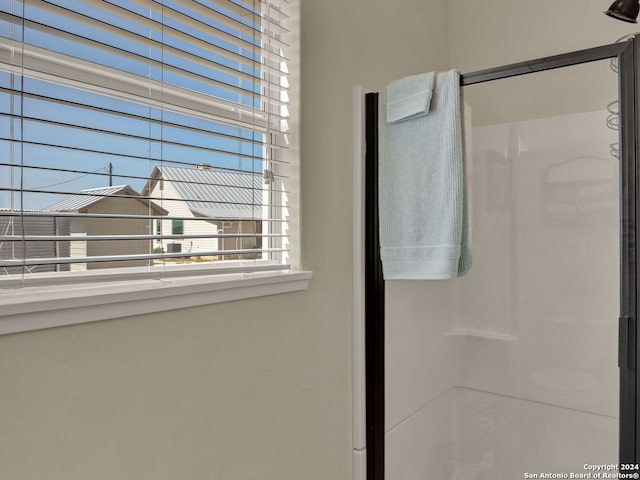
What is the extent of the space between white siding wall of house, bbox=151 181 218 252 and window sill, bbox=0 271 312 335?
8 cm

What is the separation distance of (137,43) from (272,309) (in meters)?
0.69

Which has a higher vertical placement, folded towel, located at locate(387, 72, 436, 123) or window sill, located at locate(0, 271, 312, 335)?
folded towel, located at locate(387, 72, 436, 123)

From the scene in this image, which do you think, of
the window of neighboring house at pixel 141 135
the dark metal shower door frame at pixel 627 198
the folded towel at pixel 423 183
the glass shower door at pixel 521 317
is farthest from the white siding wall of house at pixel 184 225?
the dark metal shower door frame at pixel 627 198

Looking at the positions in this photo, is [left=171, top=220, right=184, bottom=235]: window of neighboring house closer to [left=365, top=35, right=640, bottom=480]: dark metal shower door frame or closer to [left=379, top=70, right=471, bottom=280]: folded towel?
[left=379, top=70, right=471, bottom=280]: folded towel

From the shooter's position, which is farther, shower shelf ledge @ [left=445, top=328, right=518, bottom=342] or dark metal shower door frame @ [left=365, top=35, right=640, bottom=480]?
shower shelf ledge @ [left=445, top=328, right=518, bottom=342]

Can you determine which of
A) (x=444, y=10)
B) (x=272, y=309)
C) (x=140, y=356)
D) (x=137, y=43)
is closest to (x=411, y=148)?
(x=272, y=309)

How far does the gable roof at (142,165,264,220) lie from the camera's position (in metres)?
1.05

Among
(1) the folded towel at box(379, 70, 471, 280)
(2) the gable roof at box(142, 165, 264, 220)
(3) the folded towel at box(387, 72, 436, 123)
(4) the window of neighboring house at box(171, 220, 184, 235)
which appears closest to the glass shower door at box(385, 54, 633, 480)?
(1) the folded towel at box(379, 70, 471, 280)

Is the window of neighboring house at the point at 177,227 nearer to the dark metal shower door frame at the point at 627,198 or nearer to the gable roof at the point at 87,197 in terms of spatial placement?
the gable roof at the point at 87,197

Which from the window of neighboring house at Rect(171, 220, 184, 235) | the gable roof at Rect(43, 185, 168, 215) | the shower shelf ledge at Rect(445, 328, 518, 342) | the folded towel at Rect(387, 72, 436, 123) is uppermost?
the folded towel at Rect(387, 72, 436, 123)

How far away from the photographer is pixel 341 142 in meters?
1.47

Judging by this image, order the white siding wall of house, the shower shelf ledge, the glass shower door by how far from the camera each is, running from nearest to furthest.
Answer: the white siding wall of house → the glass shower door → the shower shelf ledge

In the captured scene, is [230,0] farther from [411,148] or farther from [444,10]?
[444,10]

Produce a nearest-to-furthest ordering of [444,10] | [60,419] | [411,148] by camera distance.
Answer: [60,419]
[411,148]
[444,10]
